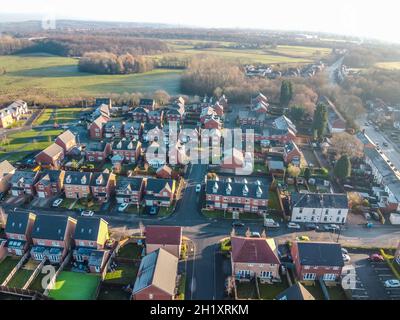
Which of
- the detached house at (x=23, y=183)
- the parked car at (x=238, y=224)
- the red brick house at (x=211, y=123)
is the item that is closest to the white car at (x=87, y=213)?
the detached house at (x=23, y=183)

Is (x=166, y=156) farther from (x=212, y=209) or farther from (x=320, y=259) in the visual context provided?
(x=320, y=259)

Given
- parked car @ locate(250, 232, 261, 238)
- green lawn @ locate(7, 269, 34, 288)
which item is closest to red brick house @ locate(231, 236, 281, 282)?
parked car @ locate(250, 232, 261, 238)

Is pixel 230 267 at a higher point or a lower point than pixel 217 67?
lower

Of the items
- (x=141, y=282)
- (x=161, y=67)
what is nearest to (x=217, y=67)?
(x=161, y=67)

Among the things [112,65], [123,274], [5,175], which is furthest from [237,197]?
[112,65]

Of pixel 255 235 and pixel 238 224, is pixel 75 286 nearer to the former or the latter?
pixel 238 224

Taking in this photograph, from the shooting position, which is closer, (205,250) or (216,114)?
(205,250)
